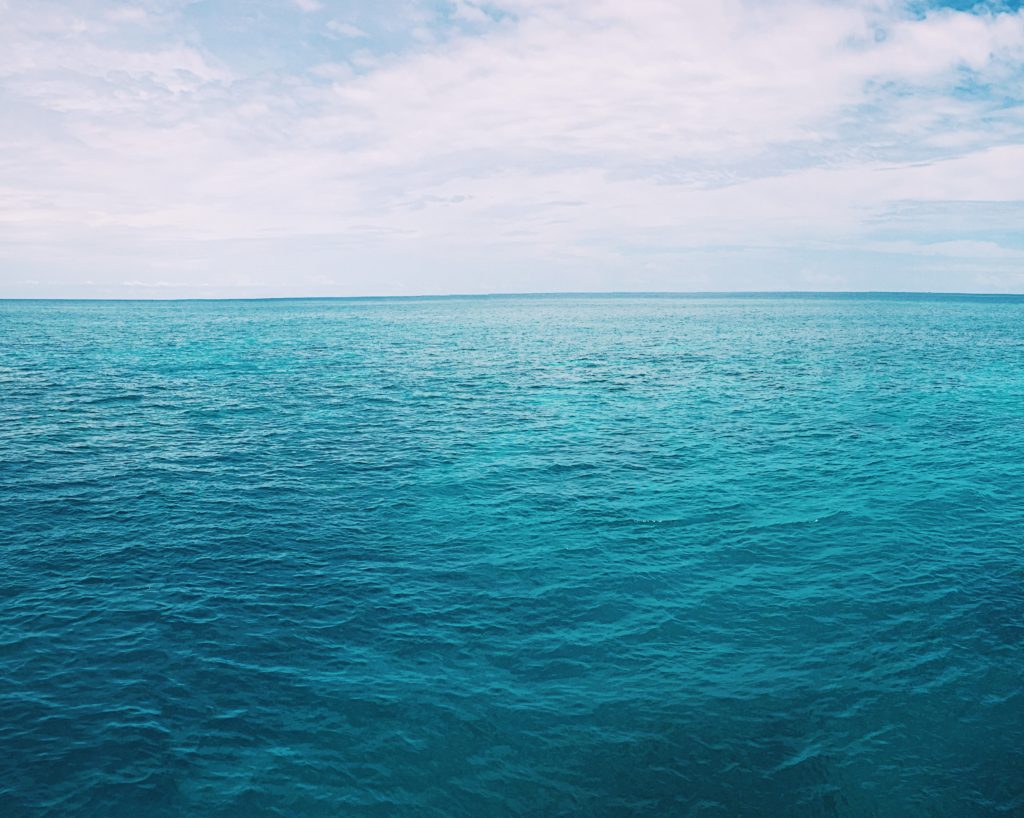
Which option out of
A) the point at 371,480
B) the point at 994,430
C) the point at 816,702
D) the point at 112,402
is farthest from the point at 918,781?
the point at 112,402

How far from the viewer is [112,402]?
249 ft

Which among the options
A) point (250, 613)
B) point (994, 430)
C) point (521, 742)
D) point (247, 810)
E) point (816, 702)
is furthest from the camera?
point (994, 430)

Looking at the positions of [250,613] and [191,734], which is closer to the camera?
[191,734]

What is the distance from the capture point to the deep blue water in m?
21.5

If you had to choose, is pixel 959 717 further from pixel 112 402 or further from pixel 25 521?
pixel 112 402

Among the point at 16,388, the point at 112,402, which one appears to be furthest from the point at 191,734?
the point at 16,388

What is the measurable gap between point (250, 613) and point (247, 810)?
11389 mm

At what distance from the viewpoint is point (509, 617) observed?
30609 mm

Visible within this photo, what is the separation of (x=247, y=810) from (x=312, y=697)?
503 centimetres

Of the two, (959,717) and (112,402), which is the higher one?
(112,402)

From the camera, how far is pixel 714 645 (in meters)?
28.4

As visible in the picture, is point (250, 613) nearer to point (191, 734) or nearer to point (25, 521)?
point (191, 734)

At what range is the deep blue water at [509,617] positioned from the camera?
2148 cm

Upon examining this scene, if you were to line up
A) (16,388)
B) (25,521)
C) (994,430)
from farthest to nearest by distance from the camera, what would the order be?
1. (16,388)
2. (994,430)
3. (25,521)
